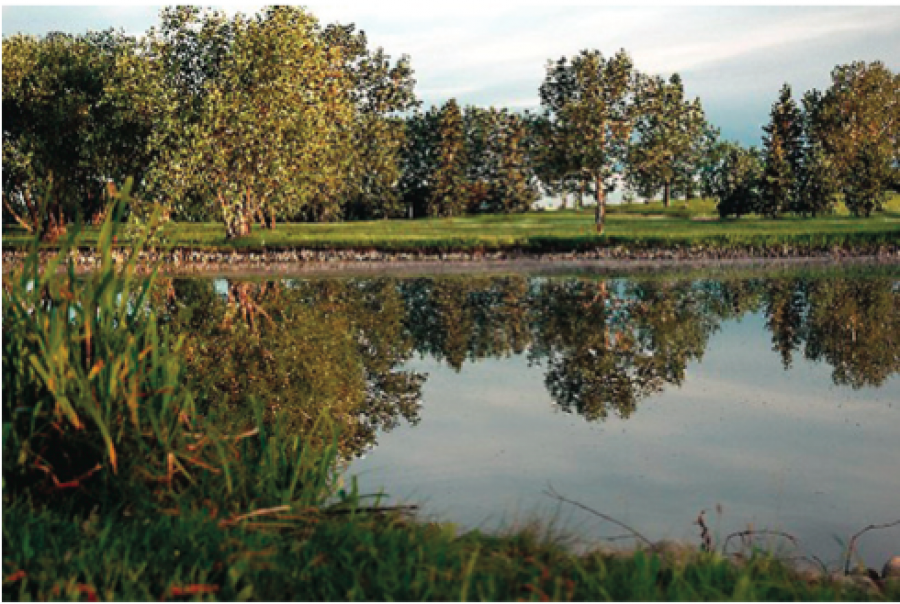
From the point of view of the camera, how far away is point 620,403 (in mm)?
15539

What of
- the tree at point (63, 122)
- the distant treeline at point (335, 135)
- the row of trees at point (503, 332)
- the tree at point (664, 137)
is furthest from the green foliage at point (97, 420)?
the tree at point (664, 137)

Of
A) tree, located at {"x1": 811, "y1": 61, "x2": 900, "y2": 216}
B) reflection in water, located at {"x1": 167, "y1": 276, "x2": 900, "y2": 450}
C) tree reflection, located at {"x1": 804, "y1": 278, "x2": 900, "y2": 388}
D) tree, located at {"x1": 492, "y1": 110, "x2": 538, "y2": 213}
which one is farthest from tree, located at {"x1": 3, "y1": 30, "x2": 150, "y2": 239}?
tree, located at {"x1": 811, "y1": 61, "x2": 900, "y2": 216}

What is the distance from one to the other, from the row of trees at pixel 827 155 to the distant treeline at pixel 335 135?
0.15 m

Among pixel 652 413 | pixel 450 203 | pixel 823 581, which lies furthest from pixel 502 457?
pixel 450 203

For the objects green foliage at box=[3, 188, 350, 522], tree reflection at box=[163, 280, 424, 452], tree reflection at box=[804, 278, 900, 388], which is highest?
green foliage at box=[3, 188, 350, 522]

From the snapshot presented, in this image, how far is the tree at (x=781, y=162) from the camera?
69500 millimetres

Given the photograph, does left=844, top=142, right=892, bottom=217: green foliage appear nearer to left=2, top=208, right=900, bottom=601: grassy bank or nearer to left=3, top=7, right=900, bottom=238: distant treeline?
left=3, top=7, right=900, bottom=238: distant treeline

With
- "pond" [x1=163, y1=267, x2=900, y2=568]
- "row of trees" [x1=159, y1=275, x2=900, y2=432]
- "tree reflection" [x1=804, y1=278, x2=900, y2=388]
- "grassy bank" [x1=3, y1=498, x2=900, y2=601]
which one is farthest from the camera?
"tree reflection" [x1=804, y1=278, x2=900, y2=388]

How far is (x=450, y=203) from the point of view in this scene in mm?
89625

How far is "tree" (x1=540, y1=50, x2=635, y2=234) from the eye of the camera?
6178 cm

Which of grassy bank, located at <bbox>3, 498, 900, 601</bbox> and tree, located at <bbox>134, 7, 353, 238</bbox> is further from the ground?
tree, located at <bbox>134, 7, 353, 238</bbox>

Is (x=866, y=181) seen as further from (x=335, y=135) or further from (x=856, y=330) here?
(x=856, y=330)

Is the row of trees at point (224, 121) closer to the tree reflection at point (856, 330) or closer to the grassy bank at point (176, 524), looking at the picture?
the tree reflection at point (856, 330)

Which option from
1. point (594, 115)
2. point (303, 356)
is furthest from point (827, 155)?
point (303, 356)
